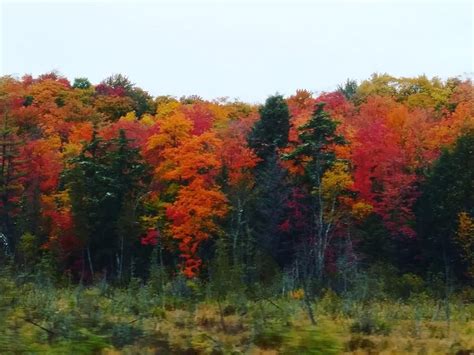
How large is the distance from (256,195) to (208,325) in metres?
21.0

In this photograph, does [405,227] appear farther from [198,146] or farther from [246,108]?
[246,108]

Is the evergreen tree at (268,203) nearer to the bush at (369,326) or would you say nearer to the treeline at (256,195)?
the treeline at (256,195)

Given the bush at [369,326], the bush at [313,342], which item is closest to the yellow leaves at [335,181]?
the bush at [369,326]

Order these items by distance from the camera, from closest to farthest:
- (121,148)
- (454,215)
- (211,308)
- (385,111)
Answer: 1. (211,308)
2. (454,215)
3. (121,148)
4. (385,111)

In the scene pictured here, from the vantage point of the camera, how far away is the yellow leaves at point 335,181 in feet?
105

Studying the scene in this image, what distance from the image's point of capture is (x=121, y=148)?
3450 centimetres

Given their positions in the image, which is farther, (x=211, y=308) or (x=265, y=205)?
(x=265, y=205)

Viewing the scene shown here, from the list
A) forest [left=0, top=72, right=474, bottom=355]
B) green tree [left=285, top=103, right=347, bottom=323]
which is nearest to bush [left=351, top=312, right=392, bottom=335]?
forest [left=0, top=72, right=474, bottom=355]

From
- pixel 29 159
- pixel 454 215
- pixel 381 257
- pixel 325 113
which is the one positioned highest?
pixel 325 113

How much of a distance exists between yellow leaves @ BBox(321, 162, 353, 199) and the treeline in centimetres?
8

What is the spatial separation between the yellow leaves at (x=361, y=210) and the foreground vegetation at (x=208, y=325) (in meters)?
14.8

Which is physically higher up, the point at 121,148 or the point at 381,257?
the point at 121,148

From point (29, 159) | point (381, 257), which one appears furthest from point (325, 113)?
point (29, 159)

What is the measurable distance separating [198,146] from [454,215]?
13557mm
